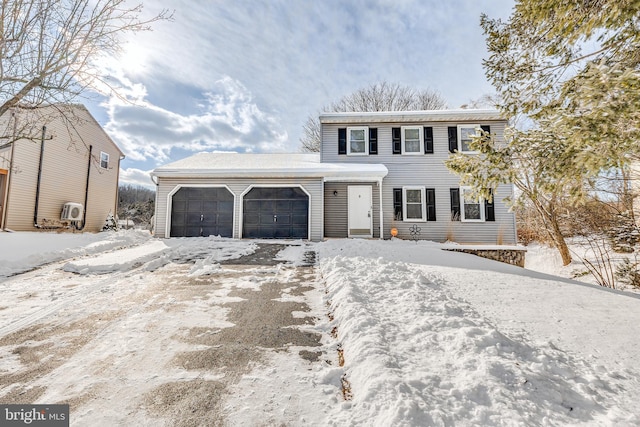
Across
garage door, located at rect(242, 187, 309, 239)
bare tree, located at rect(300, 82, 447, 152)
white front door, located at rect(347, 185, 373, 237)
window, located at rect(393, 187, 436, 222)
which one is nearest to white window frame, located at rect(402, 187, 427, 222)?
window, located at rect(393, 187, 436, 222)

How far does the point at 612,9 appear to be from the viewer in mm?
2934

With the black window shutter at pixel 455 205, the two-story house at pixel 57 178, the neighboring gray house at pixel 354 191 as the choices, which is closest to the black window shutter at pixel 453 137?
the neighboring gray house at pixel 354 191

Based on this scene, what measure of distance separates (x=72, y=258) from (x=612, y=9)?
32.7 ft

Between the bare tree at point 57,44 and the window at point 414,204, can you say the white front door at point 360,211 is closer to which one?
the window at point 414,204

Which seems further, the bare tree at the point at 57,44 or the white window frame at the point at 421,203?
the white window frame at the point at 421,203

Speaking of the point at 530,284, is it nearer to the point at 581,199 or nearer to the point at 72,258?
the point at 581,199

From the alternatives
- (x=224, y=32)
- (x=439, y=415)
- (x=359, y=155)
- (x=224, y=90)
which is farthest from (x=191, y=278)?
(x=224, y=90)

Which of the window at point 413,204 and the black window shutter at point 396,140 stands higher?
the black window shutter at point 396,140

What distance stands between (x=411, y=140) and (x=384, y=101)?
1228cm

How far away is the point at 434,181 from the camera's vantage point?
10.6m

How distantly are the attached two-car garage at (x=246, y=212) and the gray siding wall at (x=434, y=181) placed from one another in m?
2.54

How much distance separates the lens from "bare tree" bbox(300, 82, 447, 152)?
2120 centimetres

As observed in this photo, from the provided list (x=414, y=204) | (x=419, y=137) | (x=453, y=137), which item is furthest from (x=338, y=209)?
(x=453, y=137)

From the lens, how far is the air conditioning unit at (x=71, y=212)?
12.9m
